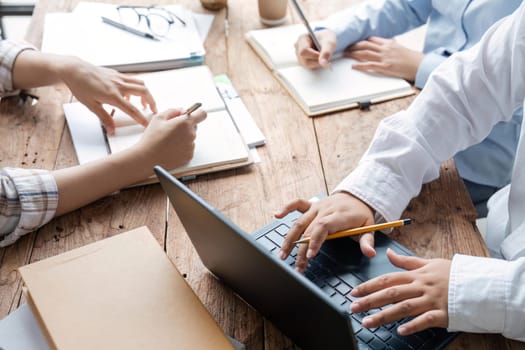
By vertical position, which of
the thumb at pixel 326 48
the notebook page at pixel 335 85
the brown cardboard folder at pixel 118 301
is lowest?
the brown cardboard folder at pixel 118 301

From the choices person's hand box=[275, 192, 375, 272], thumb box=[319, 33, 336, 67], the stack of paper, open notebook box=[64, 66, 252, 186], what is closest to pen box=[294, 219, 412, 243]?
person's hand box=[275, 192, 375, 272]

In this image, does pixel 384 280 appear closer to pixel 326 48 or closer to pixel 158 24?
pixel 326 48

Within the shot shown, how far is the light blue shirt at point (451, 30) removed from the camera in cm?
117

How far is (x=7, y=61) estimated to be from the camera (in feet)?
3.69

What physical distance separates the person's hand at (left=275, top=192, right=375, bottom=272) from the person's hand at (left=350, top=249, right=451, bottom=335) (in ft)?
0.18

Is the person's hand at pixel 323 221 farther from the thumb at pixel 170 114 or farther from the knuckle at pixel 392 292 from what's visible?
the thumb at pixel 170 114

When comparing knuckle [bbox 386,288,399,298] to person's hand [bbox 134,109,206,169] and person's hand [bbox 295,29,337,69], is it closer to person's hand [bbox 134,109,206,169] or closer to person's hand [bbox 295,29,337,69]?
person's hand [bbox 134,109,206,169]

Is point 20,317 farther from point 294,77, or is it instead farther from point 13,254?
point 294,77

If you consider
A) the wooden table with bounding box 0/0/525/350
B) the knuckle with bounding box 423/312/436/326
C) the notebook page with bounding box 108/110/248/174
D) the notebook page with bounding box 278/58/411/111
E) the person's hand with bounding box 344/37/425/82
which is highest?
the person's hand with bounding box 344/37/425/82

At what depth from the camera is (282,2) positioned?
1.37 meters

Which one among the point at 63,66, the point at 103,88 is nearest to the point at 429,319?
the point at 103,88

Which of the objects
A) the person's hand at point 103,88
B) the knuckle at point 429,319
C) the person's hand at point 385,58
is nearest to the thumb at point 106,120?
the person's hand at point 103,88

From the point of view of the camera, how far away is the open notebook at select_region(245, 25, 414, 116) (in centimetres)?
113

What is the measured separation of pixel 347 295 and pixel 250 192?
10.7 inches
